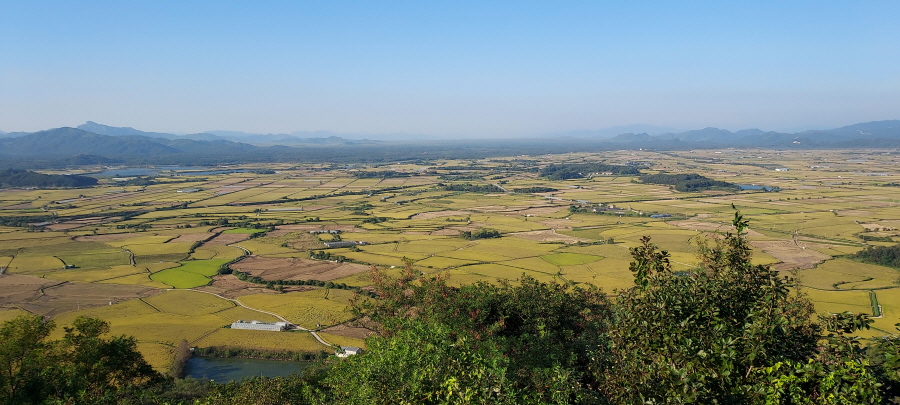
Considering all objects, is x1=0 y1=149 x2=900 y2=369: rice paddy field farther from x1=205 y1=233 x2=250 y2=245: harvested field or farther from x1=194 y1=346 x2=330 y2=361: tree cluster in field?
x1=194 y1=346 x2=330 y2=361: tree cluster in field

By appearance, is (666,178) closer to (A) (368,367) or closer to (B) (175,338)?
(B) (175,338)

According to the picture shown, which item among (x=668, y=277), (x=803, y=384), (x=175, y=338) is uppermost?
(x=668, y=277)

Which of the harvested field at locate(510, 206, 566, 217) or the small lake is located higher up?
the harvested field at locate(510, 206, 566, 217)

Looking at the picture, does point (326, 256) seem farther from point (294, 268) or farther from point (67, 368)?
point (67, 368)

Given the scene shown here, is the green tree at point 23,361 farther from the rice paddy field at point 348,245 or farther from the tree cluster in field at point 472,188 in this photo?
the tree cluster in field at point 472,188

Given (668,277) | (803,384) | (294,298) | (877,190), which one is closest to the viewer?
(803,384)

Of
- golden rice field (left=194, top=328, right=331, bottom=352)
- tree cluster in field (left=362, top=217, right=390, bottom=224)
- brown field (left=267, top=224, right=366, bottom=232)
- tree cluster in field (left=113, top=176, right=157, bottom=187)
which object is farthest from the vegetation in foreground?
tree cluster in field (left=113, top=176, right=157, bottom=187)

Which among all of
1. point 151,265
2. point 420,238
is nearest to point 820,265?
point 420,238
